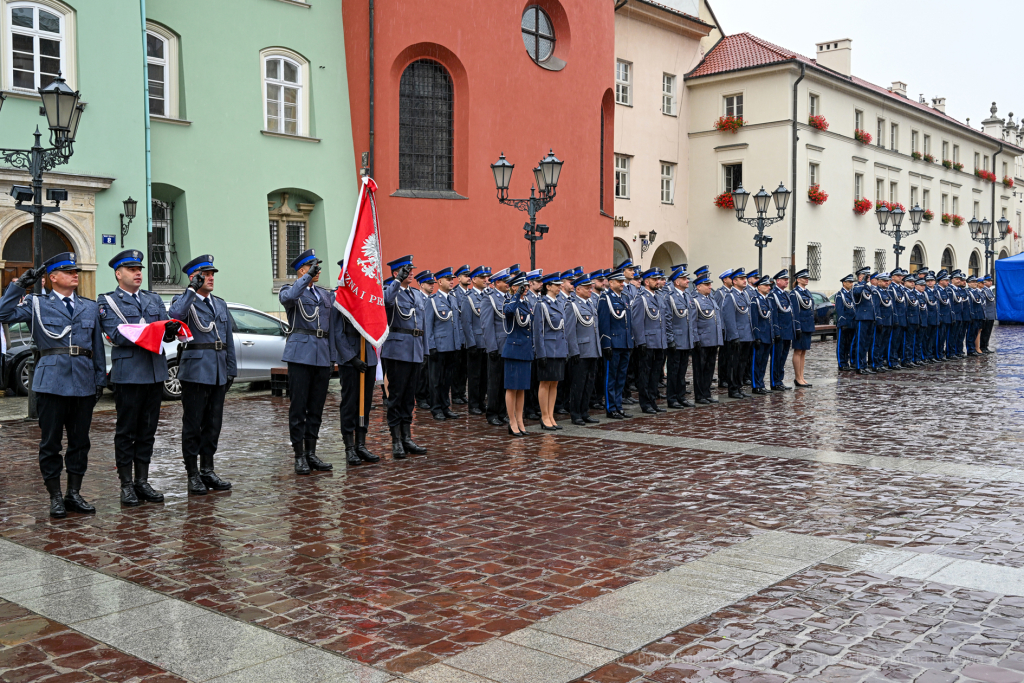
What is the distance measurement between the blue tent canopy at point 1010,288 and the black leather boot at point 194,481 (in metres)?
37.3

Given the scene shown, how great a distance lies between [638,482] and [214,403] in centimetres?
374

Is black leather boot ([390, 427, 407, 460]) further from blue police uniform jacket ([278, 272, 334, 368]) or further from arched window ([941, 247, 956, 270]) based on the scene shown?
arched window ([941, 247, 956, 270])

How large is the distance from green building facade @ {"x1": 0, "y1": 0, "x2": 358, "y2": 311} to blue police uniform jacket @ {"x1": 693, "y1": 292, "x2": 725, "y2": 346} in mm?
10840

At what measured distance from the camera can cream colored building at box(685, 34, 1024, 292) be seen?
127ft

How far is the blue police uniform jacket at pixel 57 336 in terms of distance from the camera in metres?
7.31

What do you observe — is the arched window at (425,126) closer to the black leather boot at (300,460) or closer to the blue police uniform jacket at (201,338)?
the black leather boot at (300,460)

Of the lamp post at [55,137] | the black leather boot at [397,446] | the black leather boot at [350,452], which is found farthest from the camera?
the lamp post at [55,137]

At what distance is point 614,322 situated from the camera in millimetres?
13305

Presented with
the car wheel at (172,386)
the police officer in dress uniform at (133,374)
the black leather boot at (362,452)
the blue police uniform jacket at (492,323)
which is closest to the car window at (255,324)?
the car wheel at (172,386)

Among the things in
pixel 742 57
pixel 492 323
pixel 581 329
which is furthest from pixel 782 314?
pixel 742 57

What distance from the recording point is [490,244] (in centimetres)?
2508

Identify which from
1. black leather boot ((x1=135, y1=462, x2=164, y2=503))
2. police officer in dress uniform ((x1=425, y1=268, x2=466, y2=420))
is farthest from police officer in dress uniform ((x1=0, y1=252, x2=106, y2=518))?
police officer in dress uniform ((x1=425, y1=268, x2=466, y2=420))

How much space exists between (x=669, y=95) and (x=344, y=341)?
107 ft

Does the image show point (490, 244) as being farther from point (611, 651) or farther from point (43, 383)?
point (611, 651)
